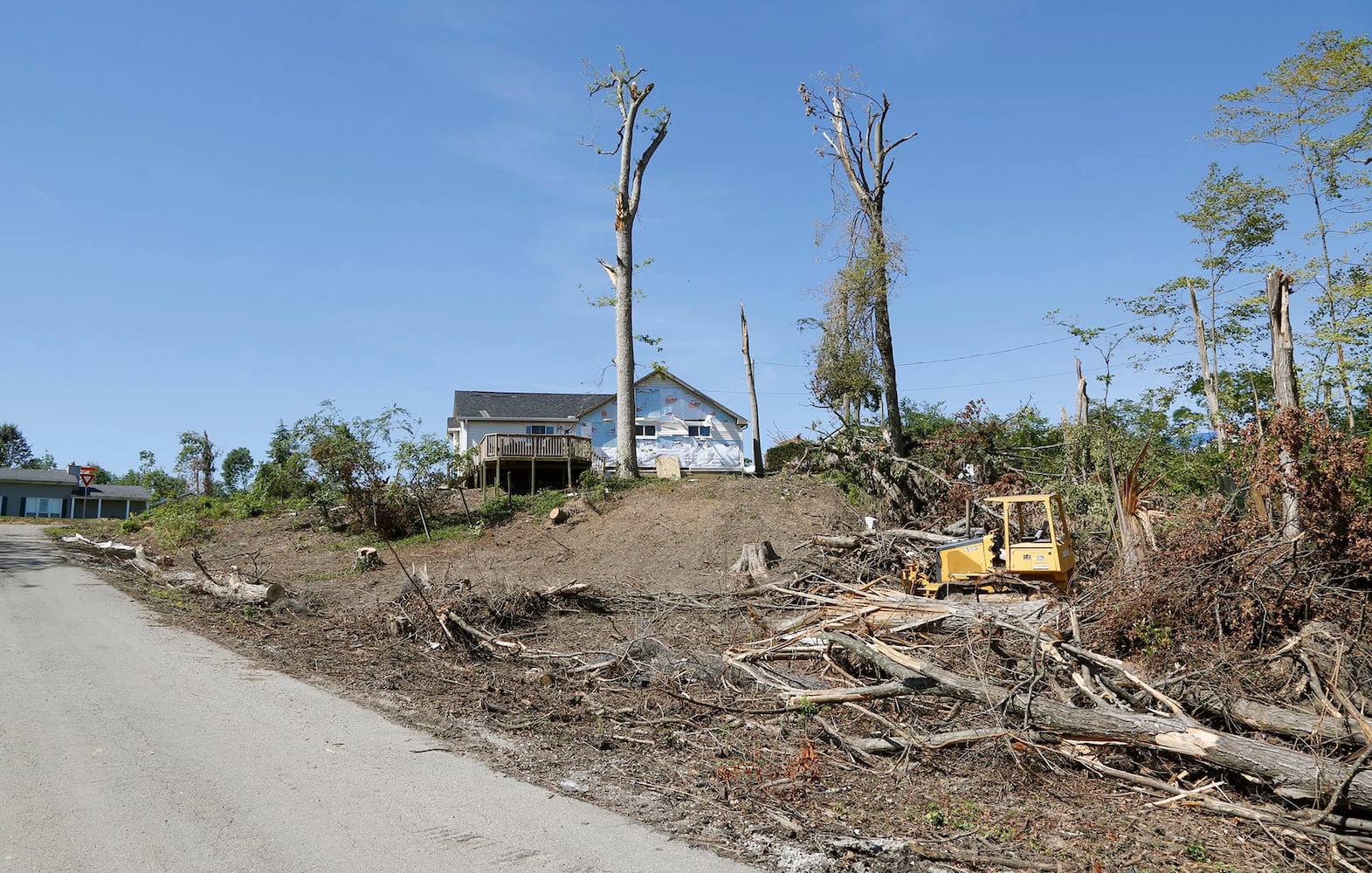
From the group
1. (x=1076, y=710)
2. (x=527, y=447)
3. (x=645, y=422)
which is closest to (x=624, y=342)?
(x=527, y=447)

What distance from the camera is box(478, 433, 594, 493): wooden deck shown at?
27312 millimetres

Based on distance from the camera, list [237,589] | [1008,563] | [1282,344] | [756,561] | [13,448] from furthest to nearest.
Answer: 1. [13,448]
2. [237,589]
3. [756,561]
4. [1008,563]
5. [1282,344]

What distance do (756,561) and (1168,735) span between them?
8.77 m

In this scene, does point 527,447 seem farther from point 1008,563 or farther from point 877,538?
point 1008,563

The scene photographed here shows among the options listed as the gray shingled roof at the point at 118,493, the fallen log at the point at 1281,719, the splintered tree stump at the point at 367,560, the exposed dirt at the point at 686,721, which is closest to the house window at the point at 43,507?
the gray shingled roof at the point at 118,493

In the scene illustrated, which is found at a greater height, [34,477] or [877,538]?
[34,477]

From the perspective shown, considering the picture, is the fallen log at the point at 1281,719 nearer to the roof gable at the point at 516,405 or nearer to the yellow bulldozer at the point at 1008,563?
the yellow bulldozer at the point at 1008,563

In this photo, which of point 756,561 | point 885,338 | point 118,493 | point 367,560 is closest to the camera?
point 756,561

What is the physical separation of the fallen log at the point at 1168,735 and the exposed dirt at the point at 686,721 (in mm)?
299

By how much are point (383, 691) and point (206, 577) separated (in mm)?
8885

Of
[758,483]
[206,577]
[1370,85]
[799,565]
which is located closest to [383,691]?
[799,565]

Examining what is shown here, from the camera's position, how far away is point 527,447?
27.5 meters

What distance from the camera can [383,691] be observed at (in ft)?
29.8

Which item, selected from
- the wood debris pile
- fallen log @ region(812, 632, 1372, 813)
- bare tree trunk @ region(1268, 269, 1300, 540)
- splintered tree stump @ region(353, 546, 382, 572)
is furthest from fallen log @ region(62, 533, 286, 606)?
bare tree trunk @ region(1268, 269, 1300, 540)
